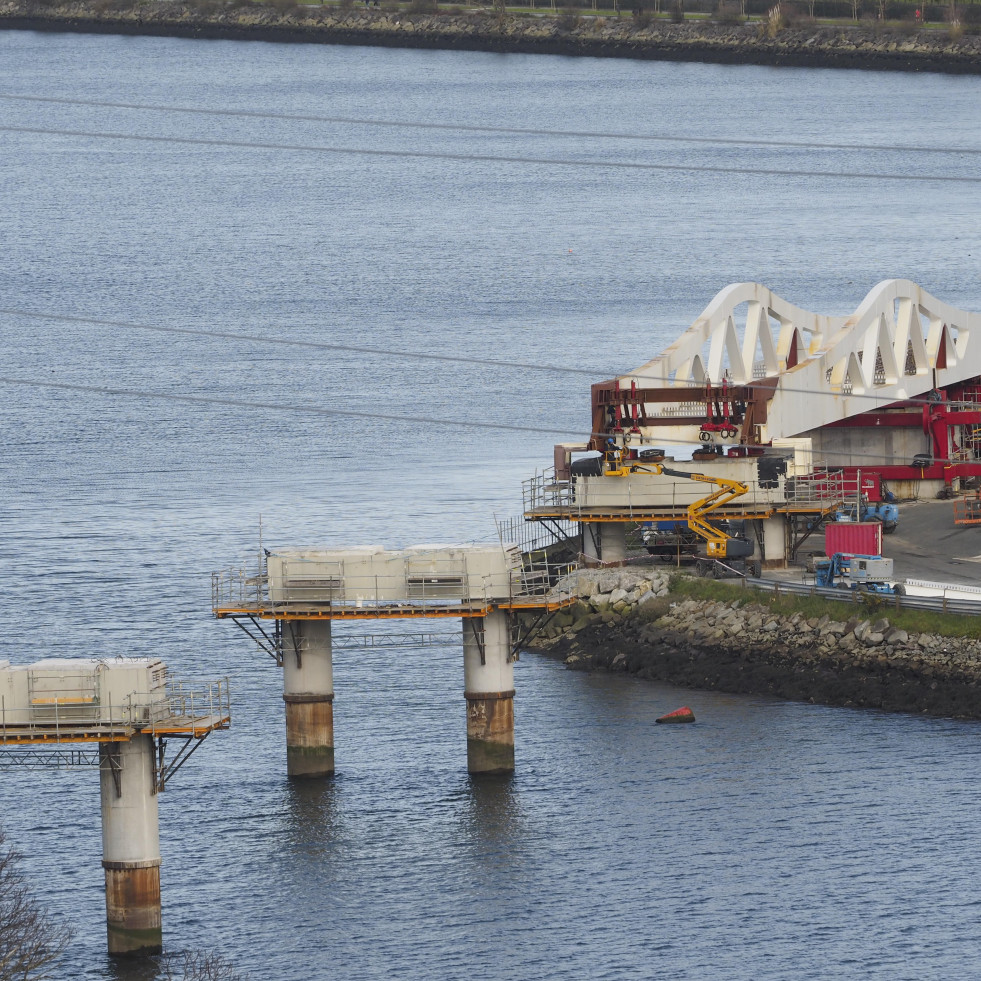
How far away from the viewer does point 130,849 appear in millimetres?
59688

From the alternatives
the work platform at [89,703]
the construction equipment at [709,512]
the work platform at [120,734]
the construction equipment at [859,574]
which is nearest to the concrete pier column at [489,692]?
the work platform at [120,734]

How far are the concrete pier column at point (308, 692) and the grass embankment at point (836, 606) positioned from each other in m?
19.6

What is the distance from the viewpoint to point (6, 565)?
346 ft

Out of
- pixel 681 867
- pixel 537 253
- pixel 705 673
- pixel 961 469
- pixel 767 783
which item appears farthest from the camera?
pixel 537 253

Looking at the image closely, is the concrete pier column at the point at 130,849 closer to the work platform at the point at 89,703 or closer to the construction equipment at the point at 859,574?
the work platform at the point at 89,703

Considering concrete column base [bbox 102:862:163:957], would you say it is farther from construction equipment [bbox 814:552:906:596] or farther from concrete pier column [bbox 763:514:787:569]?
concrete pier column [bbox 763:514:787:569]

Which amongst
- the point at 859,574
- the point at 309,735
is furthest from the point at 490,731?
the point at 859,574

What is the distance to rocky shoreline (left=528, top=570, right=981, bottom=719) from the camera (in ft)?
265

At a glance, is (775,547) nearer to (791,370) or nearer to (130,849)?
(791,370)

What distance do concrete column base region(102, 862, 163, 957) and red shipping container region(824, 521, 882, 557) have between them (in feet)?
117

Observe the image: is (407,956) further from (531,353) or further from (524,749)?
(531,353)

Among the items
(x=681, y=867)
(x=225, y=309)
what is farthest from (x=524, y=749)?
(x=225, y=309)

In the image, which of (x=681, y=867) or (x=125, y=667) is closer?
(x=125, y=667)

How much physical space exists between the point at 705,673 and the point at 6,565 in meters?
34.9
